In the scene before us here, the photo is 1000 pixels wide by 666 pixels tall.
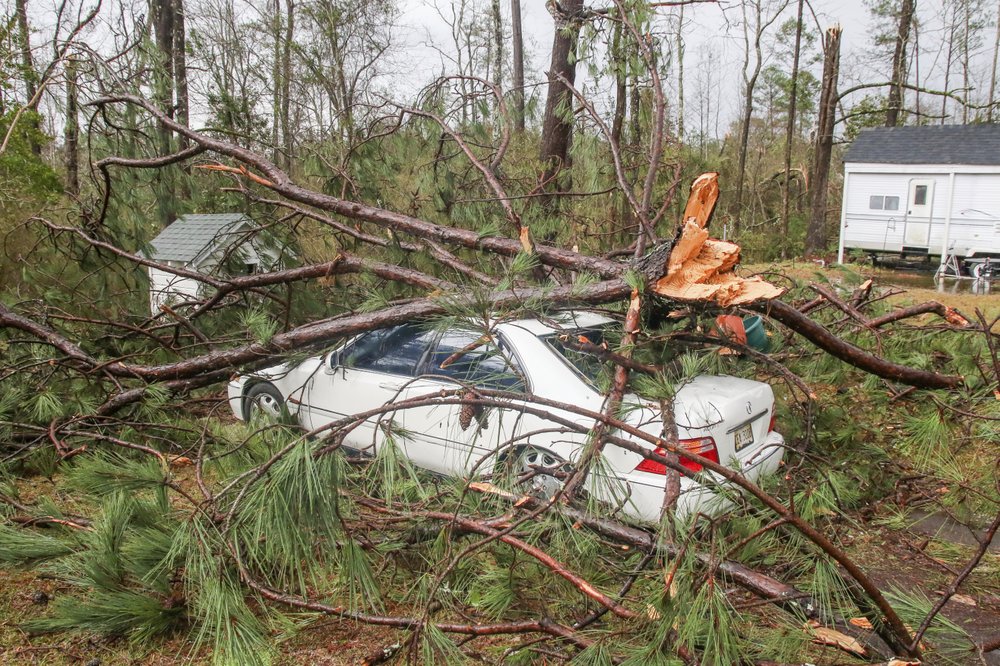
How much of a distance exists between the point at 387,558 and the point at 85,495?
1349mm

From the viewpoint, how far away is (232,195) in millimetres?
5418

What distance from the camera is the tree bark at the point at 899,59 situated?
18922 millimetres

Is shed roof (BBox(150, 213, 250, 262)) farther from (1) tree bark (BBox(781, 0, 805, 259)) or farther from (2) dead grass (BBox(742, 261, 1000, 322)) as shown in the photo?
(1) tree bark (BBox(781, 0, 805, 259))

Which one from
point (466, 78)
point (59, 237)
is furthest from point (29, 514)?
point (466, 78)

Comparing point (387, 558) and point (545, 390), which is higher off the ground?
point (545, 390)

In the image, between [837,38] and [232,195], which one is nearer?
[232,195]

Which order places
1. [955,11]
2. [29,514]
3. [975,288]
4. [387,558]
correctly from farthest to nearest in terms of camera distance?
[955,11], [975,288], [29,514], [387,558]

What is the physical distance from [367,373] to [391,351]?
0.24 meters

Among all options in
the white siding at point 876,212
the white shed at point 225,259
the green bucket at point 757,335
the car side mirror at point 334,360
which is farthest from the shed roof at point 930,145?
the car side mirror at point 334,360

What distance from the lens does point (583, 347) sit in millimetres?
2814

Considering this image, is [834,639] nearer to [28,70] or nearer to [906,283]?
[28,70]

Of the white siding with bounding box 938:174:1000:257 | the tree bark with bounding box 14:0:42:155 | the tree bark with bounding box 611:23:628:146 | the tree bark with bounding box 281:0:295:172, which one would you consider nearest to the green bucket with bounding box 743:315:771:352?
the tree bark with bounding box 611:23:628:146

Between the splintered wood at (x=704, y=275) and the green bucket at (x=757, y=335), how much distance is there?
118 cm

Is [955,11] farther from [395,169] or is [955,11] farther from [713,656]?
[713,656]
